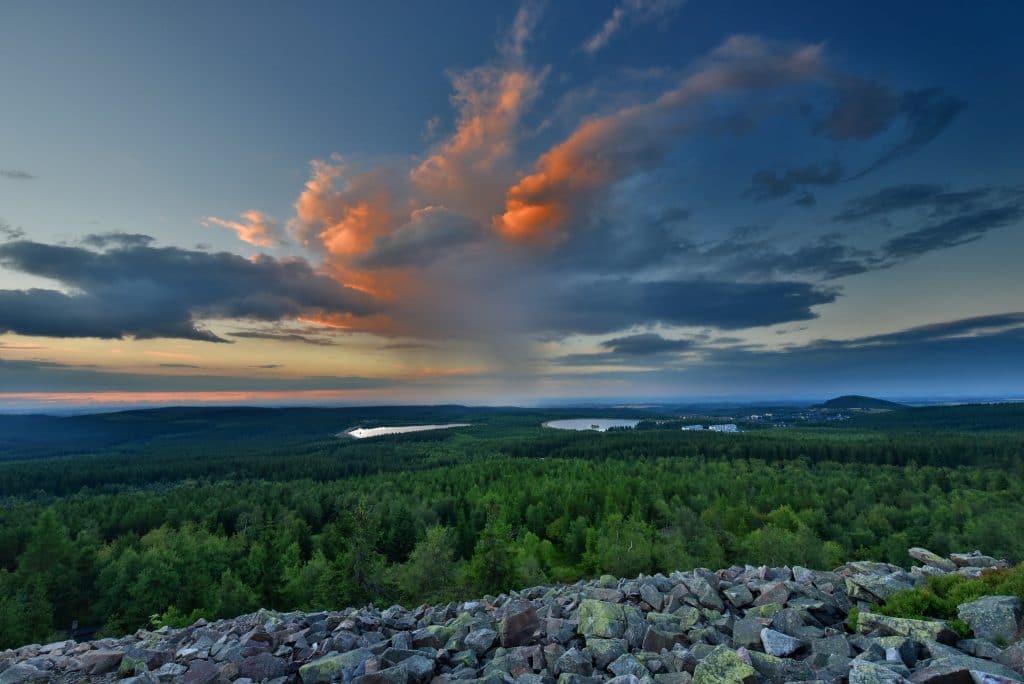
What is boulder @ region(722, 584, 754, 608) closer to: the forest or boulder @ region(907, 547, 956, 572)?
boulder @ region(907, 547, 956, 572)

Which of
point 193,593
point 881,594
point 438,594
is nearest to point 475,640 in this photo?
point 881,594

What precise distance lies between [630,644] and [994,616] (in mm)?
9467

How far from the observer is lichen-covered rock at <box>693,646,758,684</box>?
33.1ft

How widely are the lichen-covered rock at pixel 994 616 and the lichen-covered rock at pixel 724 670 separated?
21.0ft

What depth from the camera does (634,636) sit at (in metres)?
13.6

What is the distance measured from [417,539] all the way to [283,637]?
6583cm

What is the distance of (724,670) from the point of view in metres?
10.4

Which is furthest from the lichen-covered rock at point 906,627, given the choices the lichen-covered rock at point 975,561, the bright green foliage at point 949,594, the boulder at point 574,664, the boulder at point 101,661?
the boulder at point 101,661

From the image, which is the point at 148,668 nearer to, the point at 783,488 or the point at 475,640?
the point at 475,640

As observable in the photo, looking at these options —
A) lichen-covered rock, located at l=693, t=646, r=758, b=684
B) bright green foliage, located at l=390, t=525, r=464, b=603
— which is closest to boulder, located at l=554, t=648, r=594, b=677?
lichen-covered rock, located at l=693, t=646, r=758, b=684

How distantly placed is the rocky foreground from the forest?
84.5 ft

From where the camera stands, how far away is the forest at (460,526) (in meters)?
47.6

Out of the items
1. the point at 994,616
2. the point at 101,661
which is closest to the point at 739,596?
the point at 994,616

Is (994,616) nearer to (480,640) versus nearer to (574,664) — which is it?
(574,664)
